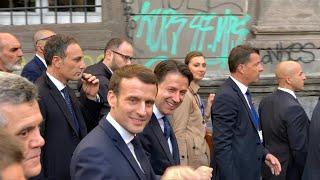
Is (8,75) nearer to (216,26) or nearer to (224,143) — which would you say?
(224,143)

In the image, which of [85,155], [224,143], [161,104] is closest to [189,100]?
[224,143]

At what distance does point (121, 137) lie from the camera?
8.90 ft

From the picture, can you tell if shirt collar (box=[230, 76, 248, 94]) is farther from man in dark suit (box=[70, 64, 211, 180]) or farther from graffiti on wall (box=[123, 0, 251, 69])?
graffiti on wall (box=[123, 0, 251, 69])

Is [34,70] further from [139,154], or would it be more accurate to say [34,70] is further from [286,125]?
[139,154]

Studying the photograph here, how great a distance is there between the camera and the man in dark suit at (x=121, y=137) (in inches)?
101

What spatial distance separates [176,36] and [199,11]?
493mm

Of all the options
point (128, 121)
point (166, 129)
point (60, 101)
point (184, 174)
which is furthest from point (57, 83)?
point (184, 174)

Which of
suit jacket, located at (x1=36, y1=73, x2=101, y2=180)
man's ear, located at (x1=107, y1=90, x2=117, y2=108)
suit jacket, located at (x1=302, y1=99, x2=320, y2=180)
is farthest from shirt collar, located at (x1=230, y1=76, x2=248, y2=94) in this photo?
man's ear, located at (x1=107, y1=90, x2=117, y2=108)

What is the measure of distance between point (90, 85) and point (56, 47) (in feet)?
1.36

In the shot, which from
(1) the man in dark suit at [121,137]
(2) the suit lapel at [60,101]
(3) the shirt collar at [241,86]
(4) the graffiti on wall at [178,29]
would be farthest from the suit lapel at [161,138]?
(4) the graffiti on wall at [178,29]

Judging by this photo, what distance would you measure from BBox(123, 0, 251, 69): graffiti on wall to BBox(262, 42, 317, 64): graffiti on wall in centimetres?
58

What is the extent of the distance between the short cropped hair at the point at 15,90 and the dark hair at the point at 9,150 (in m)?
0.66

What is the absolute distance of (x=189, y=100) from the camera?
4965 mm

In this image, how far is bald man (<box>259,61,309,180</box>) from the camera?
17.0 feet
